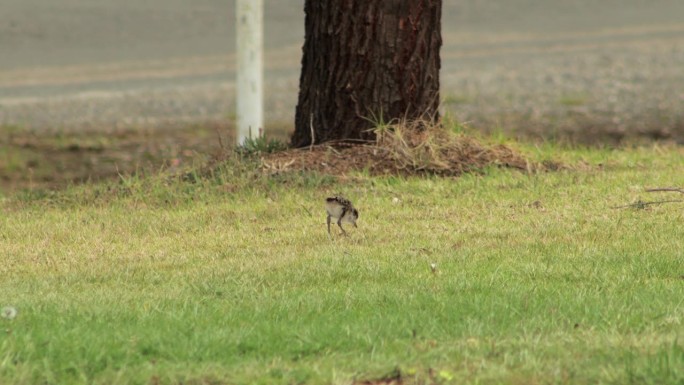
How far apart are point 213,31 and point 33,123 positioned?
832cm

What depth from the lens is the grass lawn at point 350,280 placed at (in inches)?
211

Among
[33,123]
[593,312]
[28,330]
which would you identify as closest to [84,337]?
[28,330]

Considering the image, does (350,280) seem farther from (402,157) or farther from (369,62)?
(369,62)

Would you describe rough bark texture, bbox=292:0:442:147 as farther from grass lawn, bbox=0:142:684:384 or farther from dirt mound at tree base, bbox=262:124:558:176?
grass lawn, bbox=0:142:684:384

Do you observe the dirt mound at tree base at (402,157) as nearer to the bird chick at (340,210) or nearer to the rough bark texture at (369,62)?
the rough bark texture at (369,62)

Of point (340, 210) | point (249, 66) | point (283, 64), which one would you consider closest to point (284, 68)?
point (283, 64)

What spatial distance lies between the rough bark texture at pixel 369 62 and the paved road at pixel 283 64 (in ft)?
18.5

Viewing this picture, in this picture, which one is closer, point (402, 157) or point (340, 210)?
point (340, 210)

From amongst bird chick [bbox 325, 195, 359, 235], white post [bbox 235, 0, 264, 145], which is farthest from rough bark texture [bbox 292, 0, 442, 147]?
bird chick [bbox 325, 195, 359, 235]

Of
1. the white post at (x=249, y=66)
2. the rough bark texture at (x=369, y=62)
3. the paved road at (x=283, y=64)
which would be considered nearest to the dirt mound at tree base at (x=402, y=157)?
the rough bark texture at (x=369, y=62)

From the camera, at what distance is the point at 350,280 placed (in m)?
6.98

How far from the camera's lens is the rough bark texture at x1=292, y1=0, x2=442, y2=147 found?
10.3 m

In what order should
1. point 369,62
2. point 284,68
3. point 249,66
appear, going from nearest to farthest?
1. point 369,62
2. point 249,66
3. point 284,68

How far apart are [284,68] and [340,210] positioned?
14021 mm
